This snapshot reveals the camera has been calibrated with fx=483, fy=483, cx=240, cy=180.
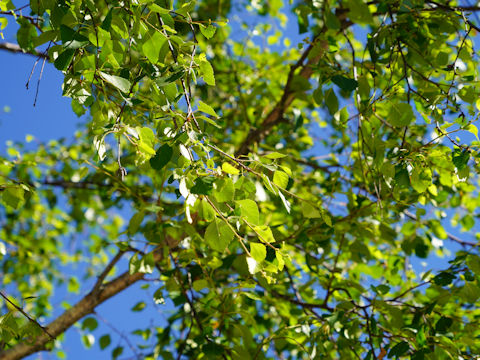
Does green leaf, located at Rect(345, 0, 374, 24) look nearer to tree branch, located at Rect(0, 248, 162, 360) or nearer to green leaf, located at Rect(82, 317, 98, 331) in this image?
tree branch, located at Rect(0, 248, 162, 360)

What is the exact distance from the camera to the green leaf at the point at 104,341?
87.5 inches

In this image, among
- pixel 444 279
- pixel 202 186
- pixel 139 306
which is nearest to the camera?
pixel 202 186

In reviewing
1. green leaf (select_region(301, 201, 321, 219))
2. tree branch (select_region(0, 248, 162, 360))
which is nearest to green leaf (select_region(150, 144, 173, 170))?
green leaf (select_region(301, 201, 321, 219))

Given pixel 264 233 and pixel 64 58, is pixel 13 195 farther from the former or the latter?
pixel 264 233

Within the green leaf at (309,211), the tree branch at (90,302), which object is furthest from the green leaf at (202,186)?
the tree branch at (90,302)

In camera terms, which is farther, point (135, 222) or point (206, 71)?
point (135, 222)

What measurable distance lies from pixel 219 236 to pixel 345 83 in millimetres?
644

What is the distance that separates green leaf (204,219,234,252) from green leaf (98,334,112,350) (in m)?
1.48

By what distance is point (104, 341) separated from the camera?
7.32 ft

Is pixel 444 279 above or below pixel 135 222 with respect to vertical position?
below

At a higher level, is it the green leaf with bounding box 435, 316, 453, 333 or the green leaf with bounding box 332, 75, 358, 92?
the green leaf with bounding box 332, 75, 358, 92

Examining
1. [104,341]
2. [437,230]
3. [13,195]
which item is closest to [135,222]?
[13,195]

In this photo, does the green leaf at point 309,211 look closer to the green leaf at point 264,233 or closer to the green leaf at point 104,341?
the green leaf at point 264,233

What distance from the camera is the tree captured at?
3.27 ft
